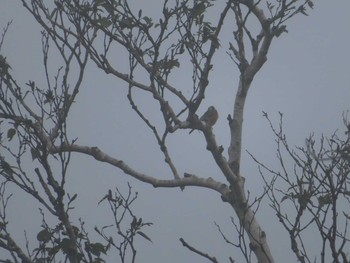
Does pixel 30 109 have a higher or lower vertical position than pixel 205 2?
lower

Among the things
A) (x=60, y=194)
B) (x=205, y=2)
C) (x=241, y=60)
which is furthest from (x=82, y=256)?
(x=241, y=60)

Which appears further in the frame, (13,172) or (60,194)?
(13,172)

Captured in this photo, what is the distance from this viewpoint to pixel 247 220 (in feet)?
16.3

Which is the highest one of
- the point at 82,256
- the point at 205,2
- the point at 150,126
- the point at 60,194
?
the point at 205,2

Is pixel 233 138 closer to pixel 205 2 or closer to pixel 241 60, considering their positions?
pixel 241 60

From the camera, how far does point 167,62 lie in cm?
505

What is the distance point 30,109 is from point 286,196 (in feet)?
9.01

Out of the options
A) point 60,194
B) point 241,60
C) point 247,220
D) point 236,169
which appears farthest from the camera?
point 241,60

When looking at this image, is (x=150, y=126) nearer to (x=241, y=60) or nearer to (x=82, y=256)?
(x=241, y=60)

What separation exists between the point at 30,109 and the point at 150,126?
4.31 feet

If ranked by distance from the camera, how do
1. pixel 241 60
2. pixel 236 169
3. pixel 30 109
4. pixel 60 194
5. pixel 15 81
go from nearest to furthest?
1. pixel 60 194
2. pixel 15 81
3. pixel 30 109
4. pixel 236 169
5. pixel 241 60

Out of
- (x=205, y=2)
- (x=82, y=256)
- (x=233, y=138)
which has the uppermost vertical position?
(x=205, y=2)

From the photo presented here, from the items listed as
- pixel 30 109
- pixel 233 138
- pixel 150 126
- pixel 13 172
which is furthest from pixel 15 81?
pixel 233 138

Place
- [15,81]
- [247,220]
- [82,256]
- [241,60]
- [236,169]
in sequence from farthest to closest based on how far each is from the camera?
[241,60], [236,169], [247,220], [15,81], [82,256]
